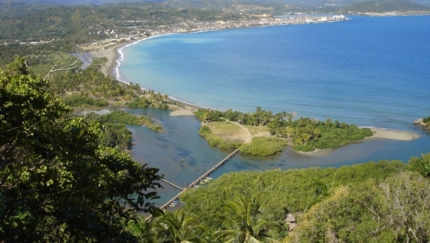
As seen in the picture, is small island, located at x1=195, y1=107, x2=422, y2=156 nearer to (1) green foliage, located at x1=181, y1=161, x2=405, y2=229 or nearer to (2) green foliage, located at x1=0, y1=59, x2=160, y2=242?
(1) green foliage, located at x1=181, y1=161, x2=405, y2=229

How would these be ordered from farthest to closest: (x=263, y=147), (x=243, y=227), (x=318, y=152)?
(x=318, y=152), (x=263, y=147), (x=243, y=227)

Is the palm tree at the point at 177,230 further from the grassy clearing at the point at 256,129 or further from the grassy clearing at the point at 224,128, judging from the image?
the grassy clearing at the point at 256,129

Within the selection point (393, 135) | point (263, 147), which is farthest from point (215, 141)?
point (393, 135)

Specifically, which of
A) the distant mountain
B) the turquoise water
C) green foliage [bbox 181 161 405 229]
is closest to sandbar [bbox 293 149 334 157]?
green foliage [bbox 181 161 405 229]

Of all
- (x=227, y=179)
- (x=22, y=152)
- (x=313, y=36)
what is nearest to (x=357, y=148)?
(x=227, y=179)

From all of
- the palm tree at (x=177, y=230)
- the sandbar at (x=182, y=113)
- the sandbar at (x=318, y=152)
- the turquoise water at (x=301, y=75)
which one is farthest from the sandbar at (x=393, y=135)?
the palm tree at (x=177, y=230)

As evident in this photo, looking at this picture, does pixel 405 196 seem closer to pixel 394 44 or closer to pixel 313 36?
pixel 394 44

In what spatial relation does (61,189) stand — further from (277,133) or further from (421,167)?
(277,133)
